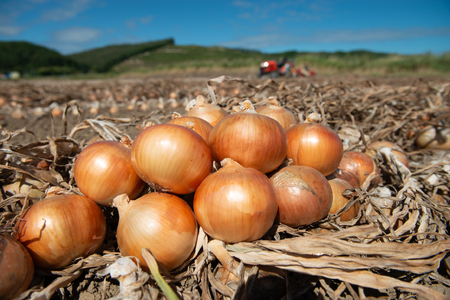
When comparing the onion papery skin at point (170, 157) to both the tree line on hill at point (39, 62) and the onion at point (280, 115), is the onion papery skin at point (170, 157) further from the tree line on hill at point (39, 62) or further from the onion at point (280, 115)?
the tree line on hill at point (39, 62)

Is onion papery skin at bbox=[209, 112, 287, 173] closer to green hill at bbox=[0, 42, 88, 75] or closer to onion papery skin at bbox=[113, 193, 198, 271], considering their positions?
onion papery skin at bbox=[113, 193, 198, 271]

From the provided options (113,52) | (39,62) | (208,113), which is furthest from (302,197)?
(113,52)

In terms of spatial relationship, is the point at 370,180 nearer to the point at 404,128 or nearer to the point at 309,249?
the point at 309,249

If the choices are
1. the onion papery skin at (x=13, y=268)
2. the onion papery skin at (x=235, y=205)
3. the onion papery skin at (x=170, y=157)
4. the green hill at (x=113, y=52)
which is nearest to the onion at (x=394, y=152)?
the onion papery skin at (x=235, y=205)

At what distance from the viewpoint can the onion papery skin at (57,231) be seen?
959 mm

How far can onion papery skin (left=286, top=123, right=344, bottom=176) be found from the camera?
1.27 meters

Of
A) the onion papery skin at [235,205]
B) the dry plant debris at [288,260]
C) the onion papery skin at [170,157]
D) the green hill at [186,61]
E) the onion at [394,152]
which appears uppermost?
the green hill at [186,61]

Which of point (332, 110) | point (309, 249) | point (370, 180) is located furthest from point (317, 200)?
point (332, 110)

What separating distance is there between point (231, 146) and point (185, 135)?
0.21 m

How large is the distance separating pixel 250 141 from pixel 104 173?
658 mm

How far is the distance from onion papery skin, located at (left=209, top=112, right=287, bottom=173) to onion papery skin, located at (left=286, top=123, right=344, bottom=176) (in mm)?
177

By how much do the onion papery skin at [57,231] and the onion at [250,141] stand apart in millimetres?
645

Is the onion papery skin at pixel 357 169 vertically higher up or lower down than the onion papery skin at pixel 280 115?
lower down

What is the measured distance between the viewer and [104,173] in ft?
3.51
